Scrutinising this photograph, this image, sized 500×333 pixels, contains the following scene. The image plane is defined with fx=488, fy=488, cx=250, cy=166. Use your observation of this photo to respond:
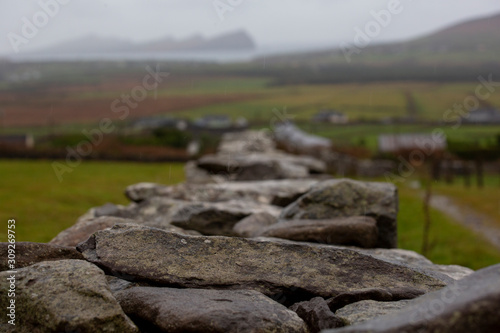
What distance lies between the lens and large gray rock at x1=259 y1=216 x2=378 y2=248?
5.43 m

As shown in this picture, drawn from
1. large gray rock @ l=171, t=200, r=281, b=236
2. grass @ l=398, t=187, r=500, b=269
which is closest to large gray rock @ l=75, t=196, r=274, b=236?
large gray rock @ l=171, t=200, r=281, b=236

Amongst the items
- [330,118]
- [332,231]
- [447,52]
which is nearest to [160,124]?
[330,118]

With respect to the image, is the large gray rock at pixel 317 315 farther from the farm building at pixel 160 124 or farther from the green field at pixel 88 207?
the farm building at pixel 160 124

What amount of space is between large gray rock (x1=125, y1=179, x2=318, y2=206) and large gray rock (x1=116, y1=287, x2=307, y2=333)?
429 centimetres

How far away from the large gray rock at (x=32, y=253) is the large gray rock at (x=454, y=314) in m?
2.53

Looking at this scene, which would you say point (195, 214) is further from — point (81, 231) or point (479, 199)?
point (479, 199)

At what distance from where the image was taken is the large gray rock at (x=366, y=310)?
3337 mm

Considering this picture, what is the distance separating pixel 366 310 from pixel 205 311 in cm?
115

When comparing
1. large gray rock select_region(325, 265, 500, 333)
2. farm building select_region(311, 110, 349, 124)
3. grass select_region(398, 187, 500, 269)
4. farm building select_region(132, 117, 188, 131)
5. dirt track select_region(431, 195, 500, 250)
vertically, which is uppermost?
large gray rock select_region(325, 265, 500, 333)

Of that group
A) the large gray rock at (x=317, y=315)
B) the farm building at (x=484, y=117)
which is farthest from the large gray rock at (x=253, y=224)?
the farm building at (x=484, y=117)

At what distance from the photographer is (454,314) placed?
251cm

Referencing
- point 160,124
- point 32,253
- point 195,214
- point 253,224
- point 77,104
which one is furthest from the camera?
point 77,104

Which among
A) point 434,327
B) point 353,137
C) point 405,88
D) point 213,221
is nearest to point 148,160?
point 213,221

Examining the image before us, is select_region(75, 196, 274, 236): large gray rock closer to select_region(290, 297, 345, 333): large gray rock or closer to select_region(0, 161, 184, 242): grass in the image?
select_region(0, 161, 184, 242): grass
